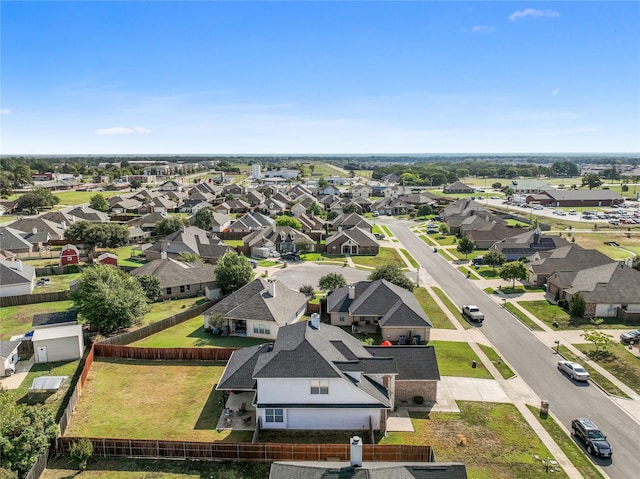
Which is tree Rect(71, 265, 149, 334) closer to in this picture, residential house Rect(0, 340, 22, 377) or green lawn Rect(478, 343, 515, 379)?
residential house Rect(0, 340, 22, 377)

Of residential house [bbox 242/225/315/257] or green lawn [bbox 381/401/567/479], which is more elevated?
residential house [bbox 242/225/315/257]

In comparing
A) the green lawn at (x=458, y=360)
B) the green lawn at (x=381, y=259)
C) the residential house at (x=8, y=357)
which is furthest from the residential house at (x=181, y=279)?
the green lawn at (x=458, y=360)

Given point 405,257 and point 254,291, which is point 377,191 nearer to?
point 405,257

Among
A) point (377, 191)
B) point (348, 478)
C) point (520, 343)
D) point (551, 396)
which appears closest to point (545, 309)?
point (520, 343)

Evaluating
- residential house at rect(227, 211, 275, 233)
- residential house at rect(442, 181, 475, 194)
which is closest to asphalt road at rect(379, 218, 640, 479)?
residential house at rect(227, 211, 275, 233)

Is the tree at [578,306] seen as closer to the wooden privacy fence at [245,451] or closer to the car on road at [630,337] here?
the car on road at [630,337]

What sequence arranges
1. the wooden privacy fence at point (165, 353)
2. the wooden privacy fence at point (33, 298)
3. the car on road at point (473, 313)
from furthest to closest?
1. the wooden privacy fence at point (33, 298)
2. the car on road at point (473, 313)
3. the wooden privacy fence at point (165, 353)

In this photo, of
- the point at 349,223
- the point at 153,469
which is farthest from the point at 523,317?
the point at 349,223
